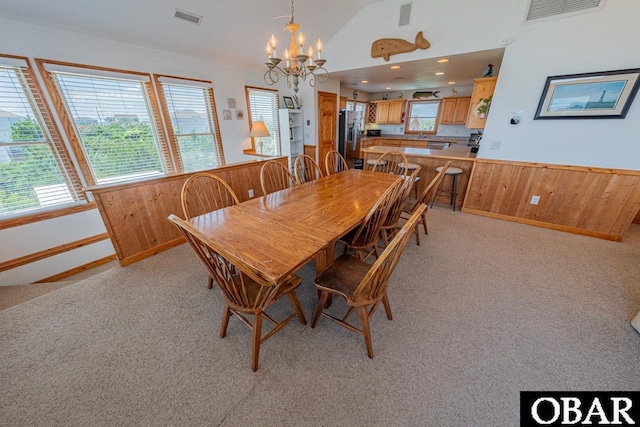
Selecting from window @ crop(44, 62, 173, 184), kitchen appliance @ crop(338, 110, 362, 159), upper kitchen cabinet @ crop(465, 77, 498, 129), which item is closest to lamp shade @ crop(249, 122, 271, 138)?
window @ crop(44, 62, 173, 184)

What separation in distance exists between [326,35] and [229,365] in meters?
4.99

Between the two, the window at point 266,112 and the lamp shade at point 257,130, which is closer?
the lamp shade at point 257,130

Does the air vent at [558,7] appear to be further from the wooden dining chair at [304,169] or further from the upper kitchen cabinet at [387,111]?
the upper kitchen cabinet at [387,111]

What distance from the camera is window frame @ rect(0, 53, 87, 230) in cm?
250

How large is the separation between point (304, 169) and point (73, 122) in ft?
9.90

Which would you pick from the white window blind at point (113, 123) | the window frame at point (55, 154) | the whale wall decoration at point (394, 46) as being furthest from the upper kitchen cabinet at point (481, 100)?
the window frame at point (55, 154)

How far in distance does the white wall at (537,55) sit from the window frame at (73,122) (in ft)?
12.7

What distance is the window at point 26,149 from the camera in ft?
7.97

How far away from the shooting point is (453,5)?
9.64ft

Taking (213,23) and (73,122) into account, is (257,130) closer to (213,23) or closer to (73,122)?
(213,23)

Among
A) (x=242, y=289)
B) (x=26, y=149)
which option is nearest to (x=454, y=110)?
(x=242, y=289)

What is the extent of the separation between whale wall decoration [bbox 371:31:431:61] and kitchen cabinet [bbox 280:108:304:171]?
210 centimetres

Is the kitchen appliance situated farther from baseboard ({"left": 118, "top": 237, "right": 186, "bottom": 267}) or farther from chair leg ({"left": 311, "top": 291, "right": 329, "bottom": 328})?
chair leg ({"left": 311, "top": 291, "right": 329, "bottom": 328})

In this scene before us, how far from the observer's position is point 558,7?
241cm
